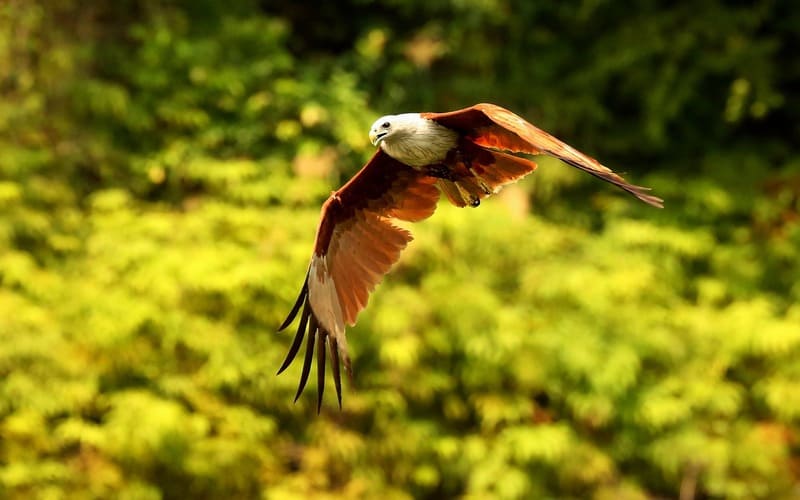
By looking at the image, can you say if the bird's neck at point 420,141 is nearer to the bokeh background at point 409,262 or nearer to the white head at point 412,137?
the white head at point 412,137

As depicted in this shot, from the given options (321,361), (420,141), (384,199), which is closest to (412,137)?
(420,141)

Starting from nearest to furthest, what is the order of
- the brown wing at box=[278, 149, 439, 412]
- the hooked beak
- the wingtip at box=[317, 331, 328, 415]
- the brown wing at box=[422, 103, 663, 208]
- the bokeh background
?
the brown wing at box=[422, 103, 663, 208] < the hooked beak < the wingtip at box=[317, 331, 328, 415] < the brown wing at box=[278, 149, 439, 412] < the bokeh background

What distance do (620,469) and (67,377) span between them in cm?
270

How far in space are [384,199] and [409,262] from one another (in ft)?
8.48

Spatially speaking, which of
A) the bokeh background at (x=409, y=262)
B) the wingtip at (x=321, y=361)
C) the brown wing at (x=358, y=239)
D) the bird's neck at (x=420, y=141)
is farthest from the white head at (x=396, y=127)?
the bokeh background at (x=409, y=262)

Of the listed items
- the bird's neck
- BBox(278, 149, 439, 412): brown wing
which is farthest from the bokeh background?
the bird's neck

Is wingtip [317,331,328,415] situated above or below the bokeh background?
below

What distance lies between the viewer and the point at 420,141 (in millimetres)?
2764

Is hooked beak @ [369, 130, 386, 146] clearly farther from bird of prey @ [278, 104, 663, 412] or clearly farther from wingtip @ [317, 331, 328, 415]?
wingtip @ [317, 331, 328, 415]

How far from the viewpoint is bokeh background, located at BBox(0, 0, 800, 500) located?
16.8 feet

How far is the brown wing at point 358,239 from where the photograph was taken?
119 inches

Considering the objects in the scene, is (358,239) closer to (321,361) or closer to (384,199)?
(384,199)

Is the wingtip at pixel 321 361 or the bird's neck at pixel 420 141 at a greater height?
the bird's neck at pixel 420 141

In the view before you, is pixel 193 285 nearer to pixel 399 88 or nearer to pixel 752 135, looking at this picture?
pixel 399 88
